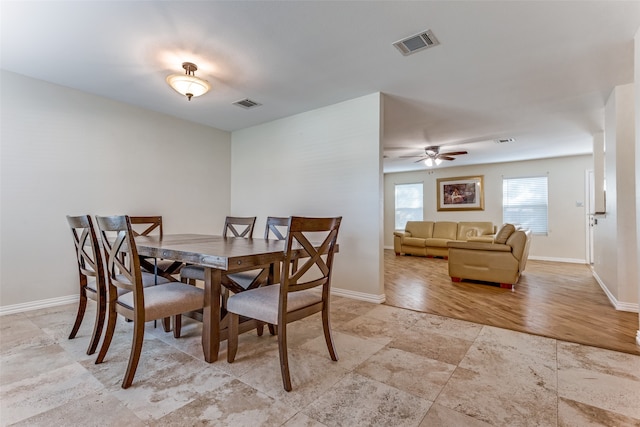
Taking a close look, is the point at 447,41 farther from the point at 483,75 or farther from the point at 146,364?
the point at 146,364

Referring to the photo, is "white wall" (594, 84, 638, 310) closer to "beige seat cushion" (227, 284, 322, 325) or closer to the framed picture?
"beige seat cushion" (227, 284, 322, 325)

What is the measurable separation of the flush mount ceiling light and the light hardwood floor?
2.99 meters

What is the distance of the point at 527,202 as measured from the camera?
697 centimetres

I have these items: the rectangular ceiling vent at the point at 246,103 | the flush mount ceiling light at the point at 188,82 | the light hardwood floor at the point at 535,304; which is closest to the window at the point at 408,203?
the light hardwood floor at the point at 535,304

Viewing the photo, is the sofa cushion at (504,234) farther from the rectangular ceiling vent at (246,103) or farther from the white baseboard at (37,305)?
the white baseboard at (37,305)

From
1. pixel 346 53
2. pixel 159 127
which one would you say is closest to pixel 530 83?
pixel 346 53

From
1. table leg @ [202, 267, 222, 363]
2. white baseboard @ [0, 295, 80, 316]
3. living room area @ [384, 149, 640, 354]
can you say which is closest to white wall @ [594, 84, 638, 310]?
living room area @ [384, 149, 640, 354]

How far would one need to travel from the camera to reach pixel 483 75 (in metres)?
2.99

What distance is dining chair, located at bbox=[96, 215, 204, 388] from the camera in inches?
65.3

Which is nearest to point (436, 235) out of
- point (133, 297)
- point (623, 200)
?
point (623, 200)

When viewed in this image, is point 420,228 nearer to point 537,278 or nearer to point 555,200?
point 555,200

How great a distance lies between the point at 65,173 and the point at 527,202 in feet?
28.4

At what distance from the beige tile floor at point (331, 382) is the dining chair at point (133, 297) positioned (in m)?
0.22

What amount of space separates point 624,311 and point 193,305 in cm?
417
